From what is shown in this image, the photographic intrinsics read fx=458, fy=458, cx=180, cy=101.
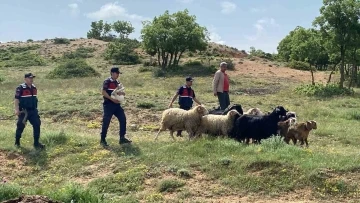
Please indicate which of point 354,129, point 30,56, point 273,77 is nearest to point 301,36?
point 273,77

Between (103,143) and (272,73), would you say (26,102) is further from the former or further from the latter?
(272,73)

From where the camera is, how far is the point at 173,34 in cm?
4206

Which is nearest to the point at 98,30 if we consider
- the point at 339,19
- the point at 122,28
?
the point at 122,28

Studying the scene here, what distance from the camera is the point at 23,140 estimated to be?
12367 millimetres

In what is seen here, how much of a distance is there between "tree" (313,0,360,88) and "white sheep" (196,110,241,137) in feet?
64.3

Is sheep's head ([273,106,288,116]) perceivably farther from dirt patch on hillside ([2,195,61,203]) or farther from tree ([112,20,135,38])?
tree ([112,20,135,38])

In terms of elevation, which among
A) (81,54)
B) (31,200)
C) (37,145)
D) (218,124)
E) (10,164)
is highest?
(81,54)

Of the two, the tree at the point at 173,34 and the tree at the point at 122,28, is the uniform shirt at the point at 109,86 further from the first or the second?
the tree at the point at 122,28

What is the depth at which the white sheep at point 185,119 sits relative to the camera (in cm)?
1136

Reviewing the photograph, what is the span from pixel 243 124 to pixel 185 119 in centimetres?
155

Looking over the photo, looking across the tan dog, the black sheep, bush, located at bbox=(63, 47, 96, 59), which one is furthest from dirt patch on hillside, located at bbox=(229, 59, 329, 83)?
the black sheep

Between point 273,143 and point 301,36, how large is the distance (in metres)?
28.9

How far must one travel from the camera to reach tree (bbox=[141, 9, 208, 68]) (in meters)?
42.3

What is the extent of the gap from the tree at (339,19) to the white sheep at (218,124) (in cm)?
1961
